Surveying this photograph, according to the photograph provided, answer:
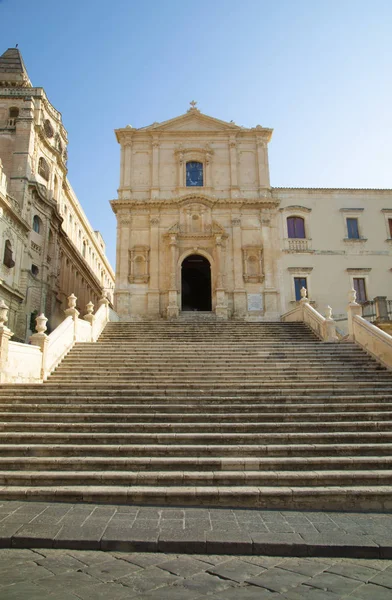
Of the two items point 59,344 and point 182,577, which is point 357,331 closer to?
point 59,344

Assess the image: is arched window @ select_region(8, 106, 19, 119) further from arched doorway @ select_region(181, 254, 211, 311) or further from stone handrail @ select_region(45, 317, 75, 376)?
stone handrail @ select_region(45, 317, 75, 376)

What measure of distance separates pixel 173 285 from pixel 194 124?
1163 centimetres

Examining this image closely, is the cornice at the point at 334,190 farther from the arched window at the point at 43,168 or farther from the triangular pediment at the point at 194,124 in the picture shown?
the arched window at the point at 43,168

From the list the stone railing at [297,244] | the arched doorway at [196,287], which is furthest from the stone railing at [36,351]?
the arched doorway at [196,287]

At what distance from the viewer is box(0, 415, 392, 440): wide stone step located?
25.3 ft

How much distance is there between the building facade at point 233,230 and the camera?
23.7m

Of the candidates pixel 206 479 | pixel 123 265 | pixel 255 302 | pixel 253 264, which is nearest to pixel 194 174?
pixel 253 264

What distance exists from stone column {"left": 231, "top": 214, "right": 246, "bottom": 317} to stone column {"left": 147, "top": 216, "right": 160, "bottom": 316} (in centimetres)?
459

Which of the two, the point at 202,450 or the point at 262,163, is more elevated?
the point at 262,163

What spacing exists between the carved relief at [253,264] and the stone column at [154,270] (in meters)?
5.24

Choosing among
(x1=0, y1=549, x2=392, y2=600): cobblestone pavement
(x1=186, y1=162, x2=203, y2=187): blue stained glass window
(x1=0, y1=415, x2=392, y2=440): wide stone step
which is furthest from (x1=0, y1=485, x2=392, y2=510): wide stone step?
(x1=186, y1=162, x2=203, y2=187): blue stained glass window

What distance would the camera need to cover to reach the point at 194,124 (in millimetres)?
27094

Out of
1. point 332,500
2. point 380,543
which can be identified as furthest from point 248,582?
point 332,500

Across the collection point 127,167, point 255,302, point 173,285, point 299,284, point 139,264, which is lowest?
point 255,302
